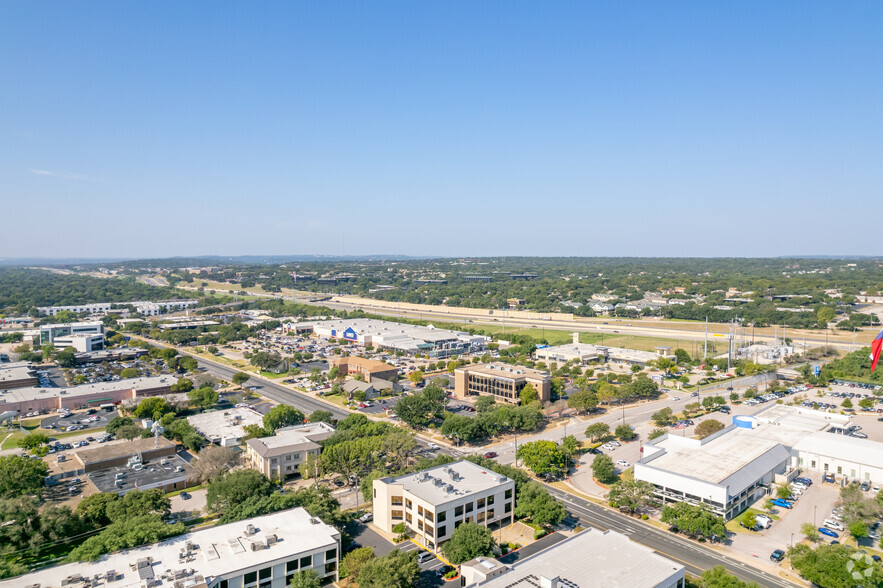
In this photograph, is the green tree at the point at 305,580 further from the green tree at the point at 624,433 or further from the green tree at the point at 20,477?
the green tree at the point at 624,433

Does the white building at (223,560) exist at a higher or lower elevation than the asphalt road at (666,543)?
higher

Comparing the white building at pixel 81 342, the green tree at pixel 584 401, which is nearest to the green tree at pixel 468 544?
the green tree at pixel 584 401

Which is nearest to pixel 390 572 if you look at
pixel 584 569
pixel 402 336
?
pixel 584 569

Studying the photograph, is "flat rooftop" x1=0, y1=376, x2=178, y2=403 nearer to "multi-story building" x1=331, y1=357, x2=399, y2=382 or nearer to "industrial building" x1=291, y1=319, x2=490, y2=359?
"multi-story building" x1=331, y1=357, x2=399, y2=382

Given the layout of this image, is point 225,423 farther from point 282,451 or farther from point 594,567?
point 594,567

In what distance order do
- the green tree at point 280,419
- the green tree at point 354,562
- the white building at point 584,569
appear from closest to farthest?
the white building at point 584,569 → the green tree at point 354,562 → the green tree at point 280,419

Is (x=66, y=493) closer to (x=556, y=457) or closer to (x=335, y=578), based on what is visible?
(x=335, y=578)
